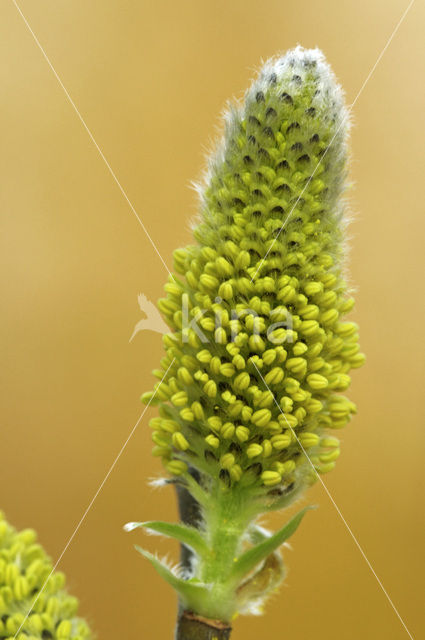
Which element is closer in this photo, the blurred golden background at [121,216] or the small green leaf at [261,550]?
the small green leaf at [261,550]

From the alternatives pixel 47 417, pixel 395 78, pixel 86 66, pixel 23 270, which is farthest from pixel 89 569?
pixel 395 78

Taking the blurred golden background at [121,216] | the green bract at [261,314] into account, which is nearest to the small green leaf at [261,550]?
the green bract at [261,314]

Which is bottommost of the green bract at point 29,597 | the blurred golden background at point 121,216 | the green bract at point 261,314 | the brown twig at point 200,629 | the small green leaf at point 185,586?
the green bract at point 29,597

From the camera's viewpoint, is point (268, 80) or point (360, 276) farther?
point (360, 276)

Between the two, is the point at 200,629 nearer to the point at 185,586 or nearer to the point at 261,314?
the point at 185,586

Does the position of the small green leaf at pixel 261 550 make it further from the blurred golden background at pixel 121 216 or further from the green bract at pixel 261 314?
the blurred golden background at pixel 121 216

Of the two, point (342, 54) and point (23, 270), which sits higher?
point (342, 54)

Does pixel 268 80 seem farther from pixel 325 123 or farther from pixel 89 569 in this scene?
pixel 89 569
